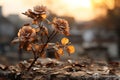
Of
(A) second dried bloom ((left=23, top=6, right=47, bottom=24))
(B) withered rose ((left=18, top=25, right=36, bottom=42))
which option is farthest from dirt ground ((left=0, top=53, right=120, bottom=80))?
(A) second dried bloom ((left=23, top=6, right=47, bottom=24))

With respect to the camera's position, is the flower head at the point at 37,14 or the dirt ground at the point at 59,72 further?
the flower head at the point at 37,14

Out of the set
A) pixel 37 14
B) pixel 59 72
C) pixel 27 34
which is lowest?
pixel 59 72

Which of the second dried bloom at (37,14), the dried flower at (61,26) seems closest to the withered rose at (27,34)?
the second dried bloom at (37,14)

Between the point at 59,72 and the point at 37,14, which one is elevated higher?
the point at 37,14

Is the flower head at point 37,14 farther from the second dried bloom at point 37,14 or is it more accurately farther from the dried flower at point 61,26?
the dried flower at point 61,26

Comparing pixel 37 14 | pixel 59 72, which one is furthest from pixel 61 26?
pixel 59 72

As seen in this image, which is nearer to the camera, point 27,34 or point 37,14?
point 27,34

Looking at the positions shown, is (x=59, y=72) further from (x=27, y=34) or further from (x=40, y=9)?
(x=40, y=9)

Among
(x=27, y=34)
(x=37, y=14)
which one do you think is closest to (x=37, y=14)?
(x=37, y=14)

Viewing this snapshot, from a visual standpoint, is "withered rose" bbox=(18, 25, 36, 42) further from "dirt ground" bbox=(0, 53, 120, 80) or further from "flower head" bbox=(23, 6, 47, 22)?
"dirt ground" bbox=(0, 53, 120, 80)
